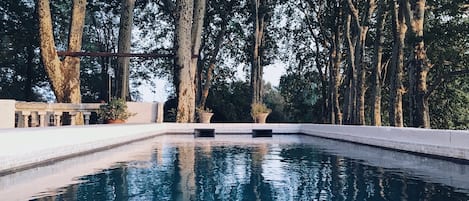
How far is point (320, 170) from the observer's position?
27.4 feet

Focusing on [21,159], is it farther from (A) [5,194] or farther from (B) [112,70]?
(B) [112,70]

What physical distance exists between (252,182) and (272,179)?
17.0 inches

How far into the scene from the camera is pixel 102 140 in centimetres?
1284

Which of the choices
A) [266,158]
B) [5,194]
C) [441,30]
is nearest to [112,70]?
[441,30]

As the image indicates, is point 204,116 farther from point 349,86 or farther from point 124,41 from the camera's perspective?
point 349,86

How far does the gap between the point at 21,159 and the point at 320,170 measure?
498 cm

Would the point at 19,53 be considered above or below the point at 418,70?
above

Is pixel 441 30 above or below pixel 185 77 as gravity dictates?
above

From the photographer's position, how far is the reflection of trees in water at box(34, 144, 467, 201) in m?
5.75

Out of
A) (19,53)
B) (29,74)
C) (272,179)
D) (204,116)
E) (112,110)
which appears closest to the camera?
(272,179)

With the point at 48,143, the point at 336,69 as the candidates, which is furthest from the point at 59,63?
the point at 336,69

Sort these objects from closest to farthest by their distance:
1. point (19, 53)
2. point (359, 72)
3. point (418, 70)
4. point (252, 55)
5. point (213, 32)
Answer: point (418, 70) < point (359, 72) < point (252, 55) < point (19, 53) < point (213, 32)

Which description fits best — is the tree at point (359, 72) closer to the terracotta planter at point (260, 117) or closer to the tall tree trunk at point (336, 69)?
the terracotta planter at point (260, 117)

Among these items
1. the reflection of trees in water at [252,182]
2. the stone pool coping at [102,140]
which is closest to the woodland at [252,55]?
the stone pool coping at [102,140]
